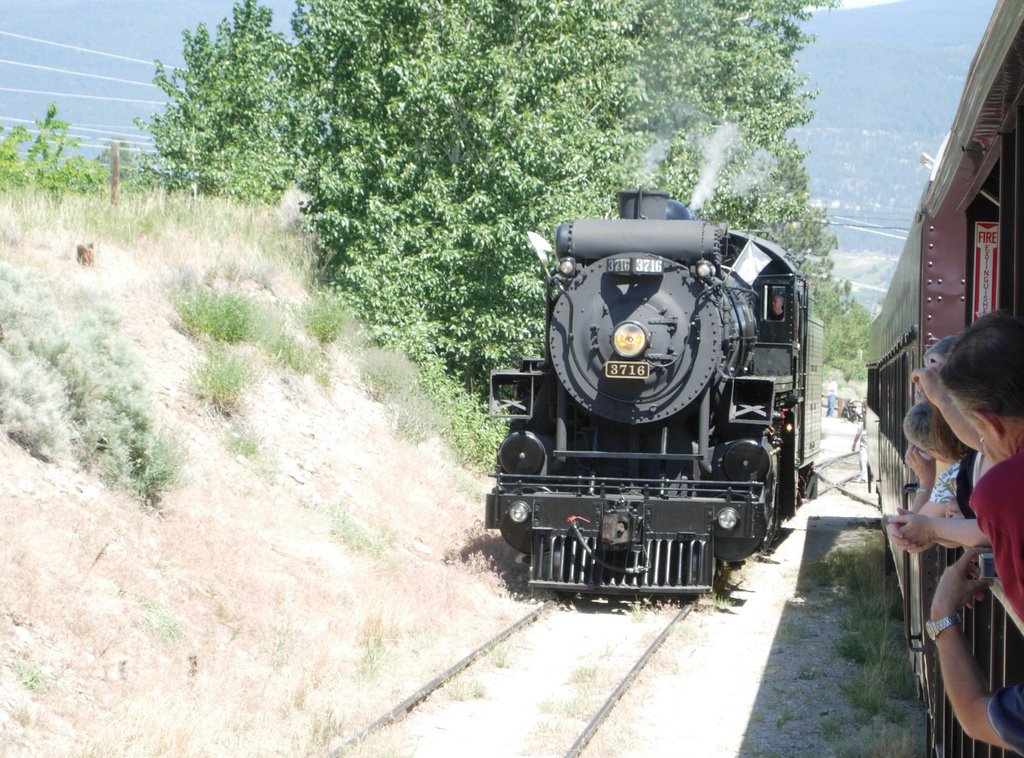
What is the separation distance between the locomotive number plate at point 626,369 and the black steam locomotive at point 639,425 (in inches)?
0.4

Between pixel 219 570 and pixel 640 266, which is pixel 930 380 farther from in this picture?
pixel 640 266

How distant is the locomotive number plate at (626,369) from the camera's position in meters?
9.73

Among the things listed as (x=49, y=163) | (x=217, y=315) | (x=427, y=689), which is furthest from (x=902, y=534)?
(x=49, y=163)

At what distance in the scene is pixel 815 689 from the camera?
7707 mm

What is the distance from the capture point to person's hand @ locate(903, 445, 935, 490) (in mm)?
4480

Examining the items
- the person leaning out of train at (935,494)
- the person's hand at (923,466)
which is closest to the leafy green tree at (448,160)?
the person's hand at (923,466)

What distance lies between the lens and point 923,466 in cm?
448

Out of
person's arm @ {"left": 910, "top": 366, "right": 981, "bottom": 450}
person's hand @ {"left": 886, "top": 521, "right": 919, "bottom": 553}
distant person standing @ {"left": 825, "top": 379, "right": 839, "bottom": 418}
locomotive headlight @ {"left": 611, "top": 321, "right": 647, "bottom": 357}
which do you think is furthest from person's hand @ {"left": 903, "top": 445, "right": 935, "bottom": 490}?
distant person standing @ {"left": 825, "top": 379, "right": 839, "bottom": 418}

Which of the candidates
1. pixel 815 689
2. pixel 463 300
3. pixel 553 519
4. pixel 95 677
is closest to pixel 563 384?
pixel 553 519

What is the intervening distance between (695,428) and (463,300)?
5.95 meters

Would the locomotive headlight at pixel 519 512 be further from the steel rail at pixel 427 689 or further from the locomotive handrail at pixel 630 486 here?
the steel rail at pixel 427 689

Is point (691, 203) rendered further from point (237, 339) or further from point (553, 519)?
point (553, 519)

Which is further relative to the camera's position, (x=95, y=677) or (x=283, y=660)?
(x=283, y=660)

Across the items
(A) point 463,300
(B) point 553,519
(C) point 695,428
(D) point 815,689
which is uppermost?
(A) point 463,300
